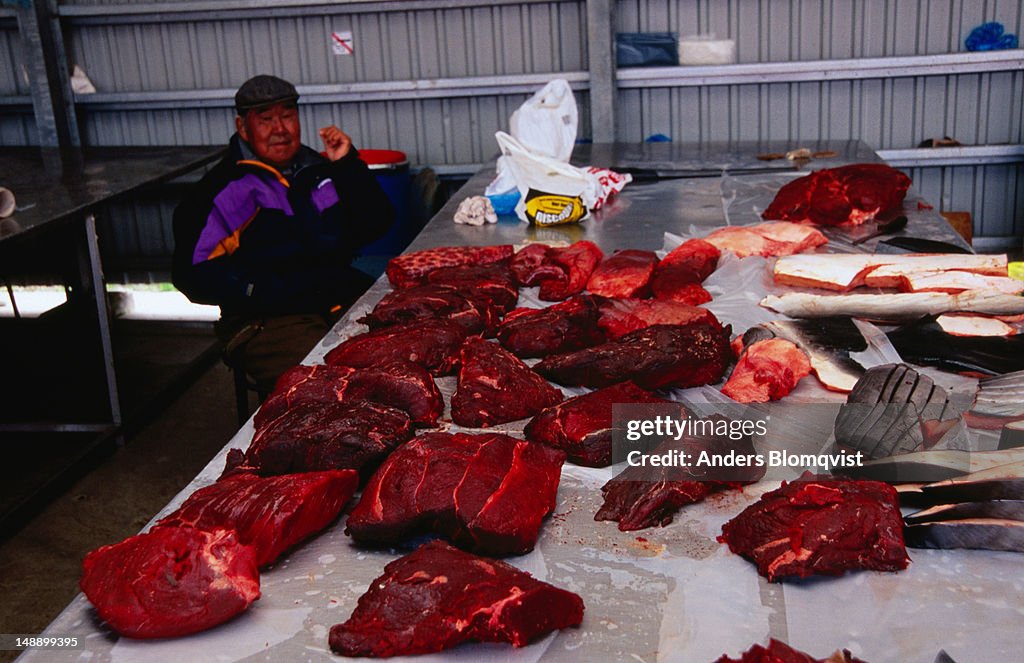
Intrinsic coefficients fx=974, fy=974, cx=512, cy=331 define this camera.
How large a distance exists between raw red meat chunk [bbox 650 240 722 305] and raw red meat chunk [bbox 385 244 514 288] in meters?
0.61

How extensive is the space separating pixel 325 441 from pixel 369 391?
12.6 inches

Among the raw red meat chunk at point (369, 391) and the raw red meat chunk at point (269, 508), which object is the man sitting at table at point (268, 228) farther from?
the raw red meat chunk at point (269, 508)

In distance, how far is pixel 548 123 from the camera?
15.6 feet

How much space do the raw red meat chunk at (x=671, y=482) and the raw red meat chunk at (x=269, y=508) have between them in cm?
Answer: 52

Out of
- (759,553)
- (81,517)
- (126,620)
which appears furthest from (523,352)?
(81,517)

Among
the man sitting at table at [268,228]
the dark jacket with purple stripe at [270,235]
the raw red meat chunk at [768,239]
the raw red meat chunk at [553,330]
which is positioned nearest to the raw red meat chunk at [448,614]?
the raw red meat chunk at [553,330]

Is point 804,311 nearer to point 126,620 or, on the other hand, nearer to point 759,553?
point 759,553

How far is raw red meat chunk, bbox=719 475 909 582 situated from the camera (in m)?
1.67

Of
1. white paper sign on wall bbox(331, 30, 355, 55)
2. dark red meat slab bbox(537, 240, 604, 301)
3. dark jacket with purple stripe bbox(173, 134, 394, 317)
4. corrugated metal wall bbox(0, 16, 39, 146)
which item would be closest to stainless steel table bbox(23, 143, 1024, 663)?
dark red meat slab bbox(537, 240, 604, 301)

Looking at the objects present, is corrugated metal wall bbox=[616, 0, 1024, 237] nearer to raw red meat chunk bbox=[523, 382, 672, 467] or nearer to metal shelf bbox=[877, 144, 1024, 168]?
metal shelf bbox=[877, 144, 1024, 168]

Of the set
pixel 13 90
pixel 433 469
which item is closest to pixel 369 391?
pixel 433 469

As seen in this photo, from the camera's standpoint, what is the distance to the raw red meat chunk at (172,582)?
157 centimetres

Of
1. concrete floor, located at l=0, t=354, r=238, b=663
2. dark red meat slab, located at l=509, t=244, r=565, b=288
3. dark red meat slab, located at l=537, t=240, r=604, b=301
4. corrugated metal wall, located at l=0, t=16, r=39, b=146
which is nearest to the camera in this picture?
dark red meat slab, located at l=537, t=240, r=604, b=301

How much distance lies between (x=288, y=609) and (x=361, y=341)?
3.68 ft
